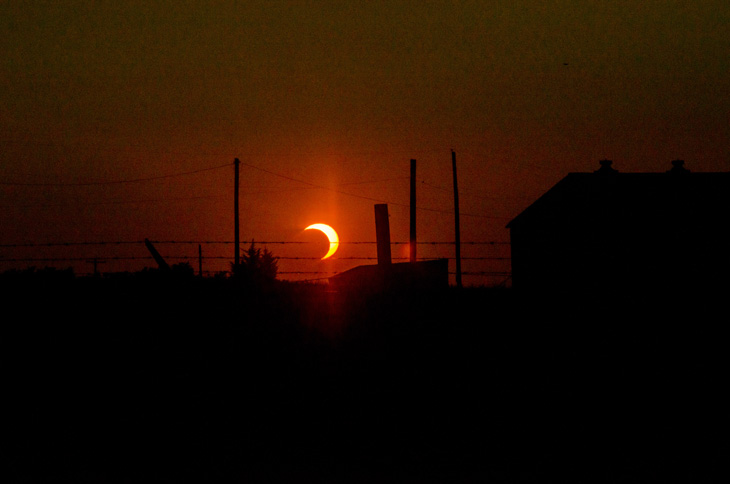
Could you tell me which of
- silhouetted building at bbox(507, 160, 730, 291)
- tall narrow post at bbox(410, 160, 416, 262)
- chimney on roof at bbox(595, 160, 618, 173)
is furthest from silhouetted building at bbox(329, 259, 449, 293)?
chimney on roof at bbox(595, 160, 618, 173)

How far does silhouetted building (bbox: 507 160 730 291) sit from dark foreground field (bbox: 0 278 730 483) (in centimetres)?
1522

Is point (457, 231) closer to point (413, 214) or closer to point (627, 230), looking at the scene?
point (413, 214)

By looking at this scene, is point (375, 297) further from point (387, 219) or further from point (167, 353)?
point (387, 219)

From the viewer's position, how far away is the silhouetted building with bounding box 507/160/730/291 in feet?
91.7

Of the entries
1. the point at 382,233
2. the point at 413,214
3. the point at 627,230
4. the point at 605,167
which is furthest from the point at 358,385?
the point at 605,167

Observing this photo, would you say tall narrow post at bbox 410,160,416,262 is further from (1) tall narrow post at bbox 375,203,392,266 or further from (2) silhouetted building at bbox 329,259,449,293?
(2) silhouetted building at bbox 329,259,449,293

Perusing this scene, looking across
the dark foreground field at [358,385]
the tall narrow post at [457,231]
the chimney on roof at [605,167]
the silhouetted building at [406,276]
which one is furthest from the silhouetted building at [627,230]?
the dark foreground field at [358,385]

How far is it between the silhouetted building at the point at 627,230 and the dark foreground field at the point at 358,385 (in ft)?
49.9

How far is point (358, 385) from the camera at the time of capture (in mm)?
11117

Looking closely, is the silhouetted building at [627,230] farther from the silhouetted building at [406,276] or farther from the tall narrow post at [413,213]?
the silhouetted building at [406,276]

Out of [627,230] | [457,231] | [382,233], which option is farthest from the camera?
[457,231]

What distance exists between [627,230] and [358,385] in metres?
21.2

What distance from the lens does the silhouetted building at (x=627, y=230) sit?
27.9 metres

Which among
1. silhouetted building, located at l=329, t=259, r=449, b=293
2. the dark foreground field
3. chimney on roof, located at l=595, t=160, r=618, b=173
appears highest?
chimney on roof, located at l=595, t=160, r=618, b=173
